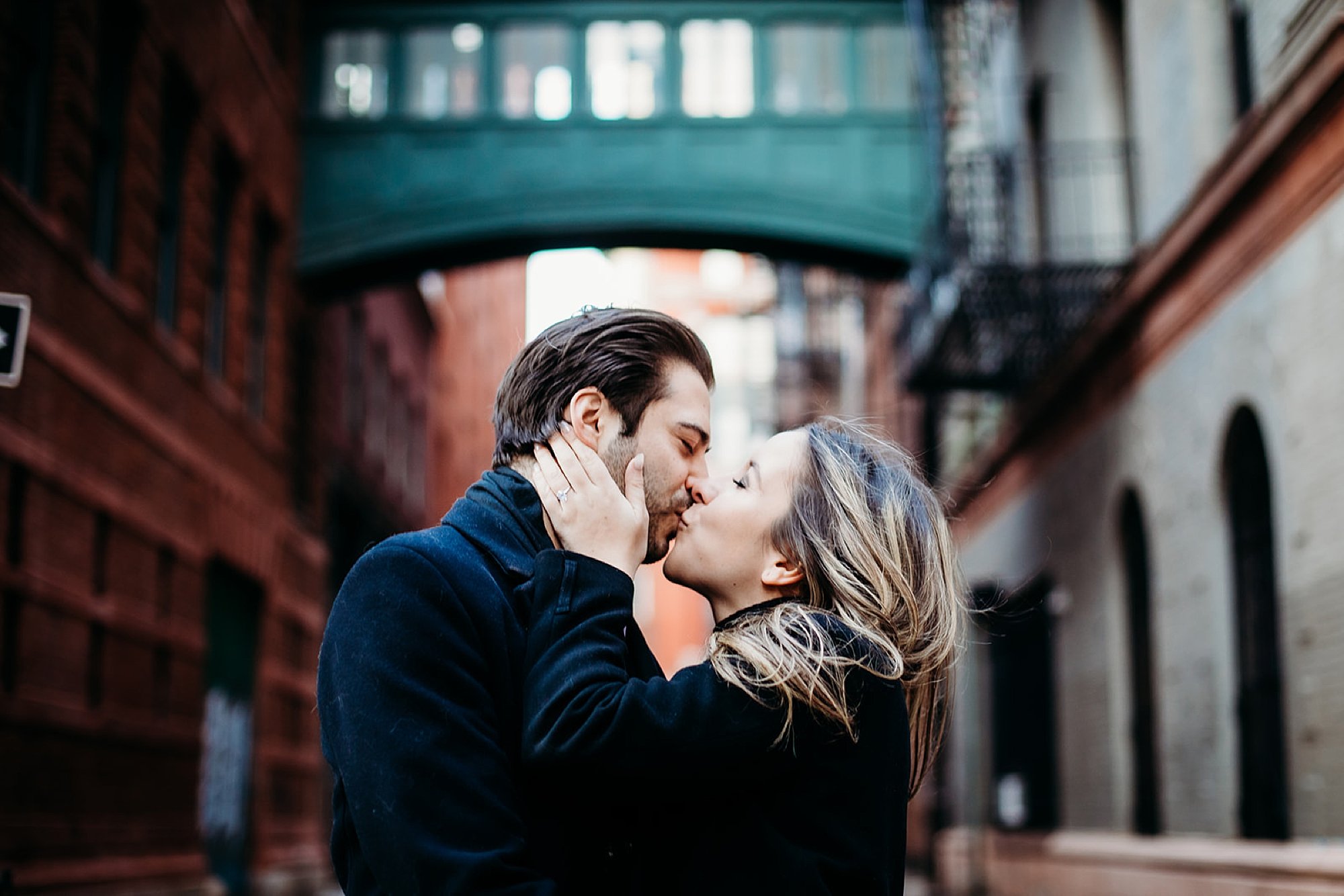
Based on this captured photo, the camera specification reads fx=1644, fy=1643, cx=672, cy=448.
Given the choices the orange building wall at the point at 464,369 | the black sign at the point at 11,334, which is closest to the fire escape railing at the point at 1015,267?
the black sign at the point at 11,334

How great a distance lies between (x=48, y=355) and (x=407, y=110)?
10.9 meters

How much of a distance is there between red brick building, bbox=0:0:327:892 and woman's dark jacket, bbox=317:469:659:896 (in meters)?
8.85

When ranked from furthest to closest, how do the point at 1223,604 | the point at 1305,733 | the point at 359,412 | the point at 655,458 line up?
1. the point at 359,412
2. the point at 1223,604
3. the point at 1305,733
4. the point at 655,458

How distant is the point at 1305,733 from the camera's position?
9562 mm

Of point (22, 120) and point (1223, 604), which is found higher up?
point (22, 120)

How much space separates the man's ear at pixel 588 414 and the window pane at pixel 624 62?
19285 mm

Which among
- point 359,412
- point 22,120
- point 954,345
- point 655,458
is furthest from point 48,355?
point 359,412

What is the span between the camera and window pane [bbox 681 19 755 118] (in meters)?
21.9

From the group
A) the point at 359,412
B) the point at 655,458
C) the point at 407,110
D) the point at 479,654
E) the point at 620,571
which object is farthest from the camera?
the point at 359,412

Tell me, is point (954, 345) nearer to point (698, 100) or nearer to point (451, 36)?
point (698, 100)

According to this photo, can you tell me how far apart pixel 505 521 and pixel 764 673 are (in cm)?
55

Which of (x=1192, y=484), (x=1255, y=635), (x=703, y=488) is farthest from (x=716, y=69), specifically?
(x=703, y=488)

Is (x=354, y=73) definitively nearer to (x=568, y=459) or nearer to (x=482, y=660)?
(x=568, y=459)

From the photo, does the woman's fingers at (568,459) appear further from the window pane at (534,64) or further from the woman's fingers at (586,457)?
the window pane at (534,64)
